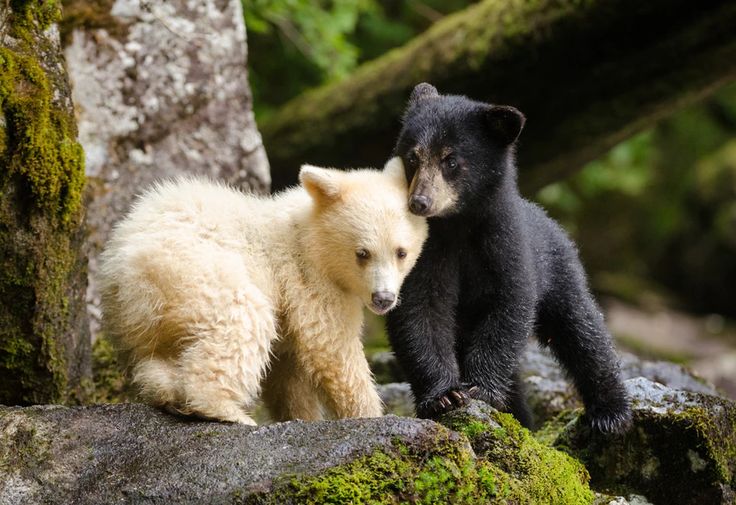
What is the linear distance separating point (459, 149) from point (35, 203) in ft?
6.97

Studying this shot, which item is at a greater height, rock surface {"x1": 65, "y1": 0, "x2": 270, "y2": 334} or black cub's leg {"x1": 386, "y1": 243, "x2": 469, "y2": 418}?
rock surface {"x1": 65, "y1": 0, "x2": 270, "y2": 334}

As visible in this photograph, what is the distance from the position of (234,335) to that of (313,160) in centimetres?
558

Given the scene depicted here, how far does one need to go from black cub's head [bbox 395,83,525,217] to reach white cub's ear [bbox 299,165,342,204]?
14.9 inches

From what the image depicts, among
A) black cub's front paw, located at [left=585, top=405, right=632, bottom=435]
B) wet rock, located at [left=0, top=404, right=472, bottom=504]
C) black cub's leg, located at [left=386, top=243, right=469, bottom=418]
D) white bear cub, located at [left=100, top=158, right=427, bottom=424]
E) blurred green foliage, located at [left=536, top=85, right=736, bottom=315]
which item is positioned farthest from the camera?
blurred green foliage, located at [left=536, top=85, right=736, bottom=315]

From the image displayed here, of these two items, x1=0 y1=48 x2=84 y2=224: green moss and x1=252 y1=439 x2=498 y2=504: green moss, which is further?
x1=0 y1=48 x2=84 y2=224: green moss

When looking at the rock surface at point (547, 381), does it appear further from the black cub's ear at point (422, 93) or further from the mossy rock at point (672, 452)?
the black cub's ear at point (422, 93)

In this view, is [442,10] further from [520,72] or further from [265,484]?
[265,484]

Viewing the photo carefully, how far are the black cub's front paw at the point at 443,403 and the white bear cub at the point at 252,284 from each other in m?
0.32

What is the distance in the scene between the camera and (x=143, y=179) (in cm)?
662

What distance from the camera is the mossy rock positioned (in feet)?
15.2

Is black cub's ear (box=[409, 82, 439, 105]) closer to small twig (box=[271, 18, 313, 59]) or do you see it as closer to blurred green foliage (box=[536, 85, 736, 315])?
small twig (box=[271, 18, 313, 59])

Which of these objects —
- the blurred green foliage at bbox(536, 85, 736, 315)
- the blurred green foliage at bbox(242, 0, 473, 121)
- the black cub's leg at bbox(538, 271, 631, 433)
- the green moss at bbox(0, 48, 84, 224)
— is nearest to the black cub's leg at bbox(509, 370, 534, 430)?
the black cub's leg at bbox(538, 271, 631, 433)

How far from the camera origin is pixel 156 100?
6676 millimetres

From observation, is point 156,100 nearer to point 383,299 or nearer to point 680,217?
point 383,299
